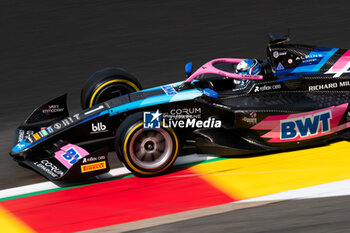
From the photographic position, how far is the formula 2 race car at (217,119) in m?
6.88

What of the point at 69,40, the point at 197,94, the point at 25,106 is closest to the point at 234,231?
the point at 197,94

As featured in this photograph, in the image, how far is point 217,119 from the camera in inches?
287

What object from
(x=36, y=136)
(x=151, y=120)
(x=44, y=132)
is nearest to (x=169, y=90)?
(x=151, y=120)

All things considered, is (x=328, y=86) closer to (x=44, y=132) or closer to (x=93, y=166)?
(x=93, y=166)

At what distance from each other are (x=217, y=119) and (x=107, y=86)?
6.06ft

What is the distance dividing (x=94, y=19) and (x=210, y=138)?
6.66m

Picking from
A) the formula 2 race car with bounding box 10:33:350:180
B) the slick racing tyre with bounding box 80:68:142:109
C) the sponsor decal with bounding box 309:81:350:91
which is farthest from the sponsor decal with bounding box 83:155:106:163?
the sponsor decal with bounding box 309:81:350:91

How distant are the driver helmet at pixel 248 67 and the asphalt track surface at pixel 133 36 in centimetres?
305

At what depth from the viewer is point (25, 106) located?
9.84 meters

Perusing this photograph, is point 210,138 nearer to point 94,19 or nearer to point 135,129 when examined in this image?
point 135,129

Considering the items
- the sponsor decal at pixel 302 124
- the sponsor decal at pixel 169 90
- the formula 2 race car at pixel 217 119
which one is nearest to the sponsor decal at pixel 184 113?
the formula 2 race car at pixel 217 119

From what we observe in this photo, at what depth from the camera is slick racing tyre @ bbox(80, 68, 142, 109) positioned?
27.0 ft

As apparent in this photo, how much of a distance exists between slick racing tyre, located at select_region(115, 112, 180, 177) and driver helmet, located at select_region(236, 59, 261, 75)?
144 cm

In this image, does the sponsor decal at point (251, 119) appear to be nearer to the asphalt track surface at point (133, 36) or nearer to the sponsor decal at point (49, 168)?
the sponsor decal at point (49, 168)
